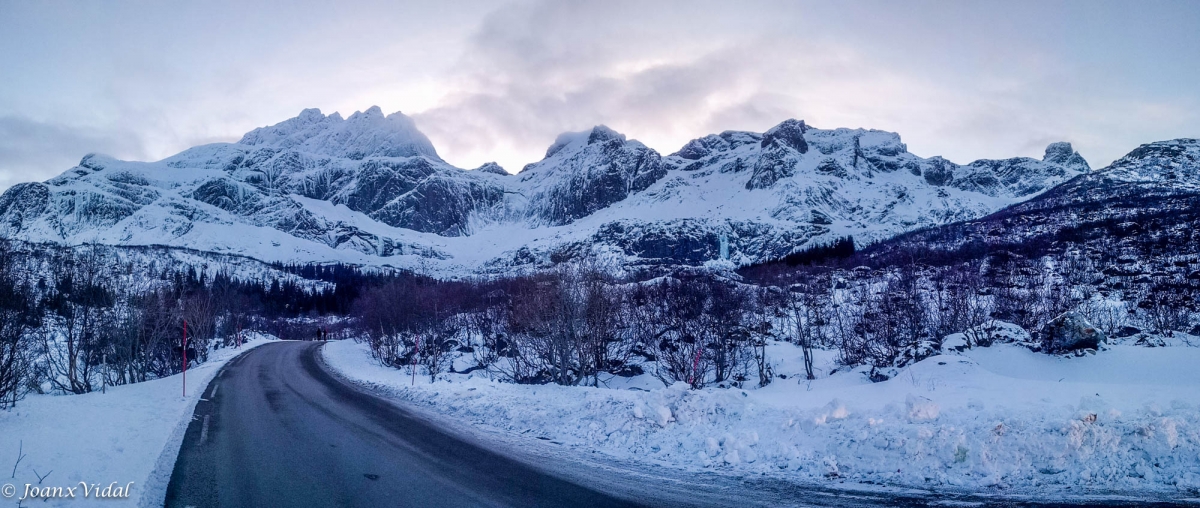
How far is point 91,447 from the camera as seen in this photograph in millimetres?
A: 9492

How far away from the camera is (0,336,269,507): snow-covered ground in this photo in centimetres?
758

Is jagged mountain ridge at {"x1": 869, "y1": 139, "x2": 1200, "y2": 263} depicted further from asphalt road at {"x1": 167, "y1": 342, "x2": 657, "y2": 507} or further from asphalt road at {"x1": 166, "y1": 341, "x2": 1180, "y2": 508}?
asphalt road at {"x1": 167, "y1": 342, "x2": 657, "y2": 507}

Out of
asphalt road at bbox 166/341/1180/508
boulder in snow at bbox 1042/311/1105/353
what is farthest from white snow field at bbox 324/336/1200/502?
asphalt road at bbox 166/341/1180/508

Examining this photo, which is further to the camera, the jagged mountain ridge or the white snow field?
the jagged mountain ridge

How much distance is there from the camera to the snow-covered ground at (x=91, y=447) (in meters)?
7.58

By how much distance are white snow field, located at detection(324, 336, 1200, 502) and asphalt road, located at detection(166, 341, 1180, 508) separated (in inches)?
29.0

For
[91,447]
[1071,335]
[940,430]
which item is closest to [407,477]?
[91,447]

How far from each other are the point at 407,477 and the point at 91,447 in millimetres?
5803

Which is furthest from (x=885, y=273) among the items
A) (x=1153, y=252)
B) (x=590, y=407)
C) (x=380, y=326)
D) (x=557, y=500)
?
(x=557, y=500)

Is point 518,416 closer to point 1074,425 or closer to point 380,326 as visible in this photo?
point 1074,425

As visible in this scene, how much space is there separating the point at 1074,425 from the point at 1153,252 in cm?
8103

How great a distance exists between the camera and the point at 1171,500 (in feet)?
22.5

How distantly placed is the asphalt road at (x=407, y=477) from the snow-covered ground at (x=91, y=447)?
0.42m

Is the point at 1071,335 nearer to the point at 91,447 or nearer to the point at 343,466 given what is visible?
the point at 343,466
